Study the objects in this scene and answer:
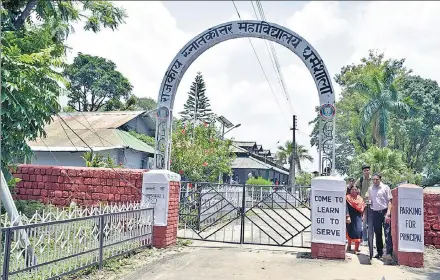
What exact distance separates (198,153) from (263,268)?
40.8ft

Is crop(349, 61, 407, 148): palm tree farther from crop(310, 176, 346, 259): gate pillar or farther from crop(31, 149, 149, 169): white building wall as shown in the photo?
crop(310, 176, 346, 259): gate pillar

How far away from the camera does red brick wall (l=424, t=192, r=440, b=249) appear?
340 inches

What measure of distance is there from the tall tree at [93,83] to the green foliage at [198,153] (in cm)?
2247

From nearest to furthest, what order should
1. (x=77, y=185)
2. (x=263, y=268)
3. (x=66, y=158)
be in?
1. (x=263, y=268)
2. (x=77, y=185)
3. (x=66, y=158)

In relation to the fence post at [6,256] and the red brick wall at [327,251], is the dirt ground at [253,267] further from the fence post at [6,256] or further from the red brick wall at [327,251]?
the fence post at [6,256]

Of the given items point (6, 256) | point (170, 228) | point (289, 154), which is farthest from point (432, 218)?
point (289, 154)

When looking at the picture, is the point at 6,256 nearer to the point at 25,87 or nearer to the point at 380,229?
the point at 25,87

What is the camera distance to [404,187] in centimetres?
770

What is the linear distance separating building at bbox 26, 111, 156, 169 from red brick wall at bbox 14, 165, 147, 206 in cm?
665

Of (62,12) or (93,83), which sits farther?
(93,83)

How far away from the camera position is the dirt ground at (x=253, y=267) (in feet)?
21.7

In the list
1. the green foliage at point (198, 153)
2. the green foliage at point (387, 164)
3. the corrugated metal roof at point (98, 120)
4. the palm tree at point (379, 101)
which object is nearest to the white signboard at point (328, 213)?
the green foliage at point (198, 153)

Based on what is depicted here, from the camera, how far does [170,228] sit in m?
8.95

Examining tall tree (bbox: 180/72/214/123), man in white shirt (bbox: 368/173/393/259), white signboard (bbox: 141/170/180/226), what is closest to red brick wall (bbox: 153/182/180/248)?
white signboard (bbox: 141/170/180/226)
